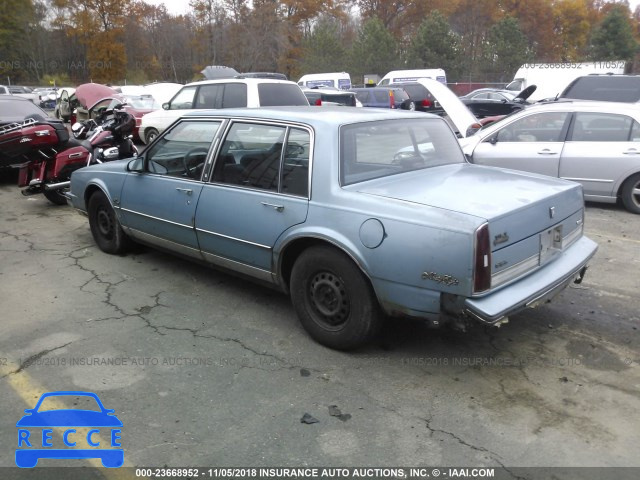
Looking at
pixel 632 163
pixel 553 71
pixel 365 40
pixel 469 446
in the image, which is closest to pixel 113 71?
pixel 365 40

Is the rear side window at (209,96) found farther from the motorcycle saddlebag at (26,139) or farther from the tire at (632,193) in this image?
the tire at (632,193)

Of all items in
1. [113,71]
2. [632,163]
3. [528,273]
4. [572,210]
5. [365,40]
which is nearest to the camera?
[528,273]

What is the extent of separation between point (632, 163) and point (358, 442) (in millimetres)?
6488

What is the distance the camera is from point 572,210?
390cm

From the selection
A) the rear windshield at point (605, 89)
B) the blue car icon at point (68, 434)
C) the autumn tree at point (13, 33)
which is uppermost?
the autumn tree at point (13, 33)

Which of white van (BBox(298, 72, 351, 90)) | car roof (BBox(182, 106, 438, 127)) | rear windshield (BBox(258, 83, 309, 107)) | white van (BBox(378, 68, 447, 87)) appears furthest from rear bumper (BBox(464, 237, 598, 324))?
white van (BBox(298, 72, 351, 90))

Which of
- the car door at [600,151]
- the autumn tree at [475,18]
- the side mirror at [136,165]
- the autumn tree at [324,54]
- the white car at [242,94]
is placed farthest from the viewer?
the autumn tree at [475,18]

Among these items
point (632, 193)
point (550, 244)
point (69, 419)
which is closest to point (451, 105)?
point (632, 193)

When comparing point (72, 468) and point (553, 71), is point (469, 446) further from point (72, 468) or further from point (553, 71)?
point (553, 71)

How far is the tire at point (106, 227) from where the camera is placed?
5754mm

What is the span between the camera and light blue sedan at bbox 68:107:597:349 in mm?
3152

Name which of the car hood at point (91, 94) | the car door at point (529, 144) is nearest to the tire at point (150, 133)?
the car hood at point (91, 94)

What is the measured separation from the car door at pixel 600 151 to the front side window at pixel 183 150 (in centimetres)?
546

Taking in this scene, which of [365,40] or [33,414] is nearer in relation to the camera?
[33,414]
